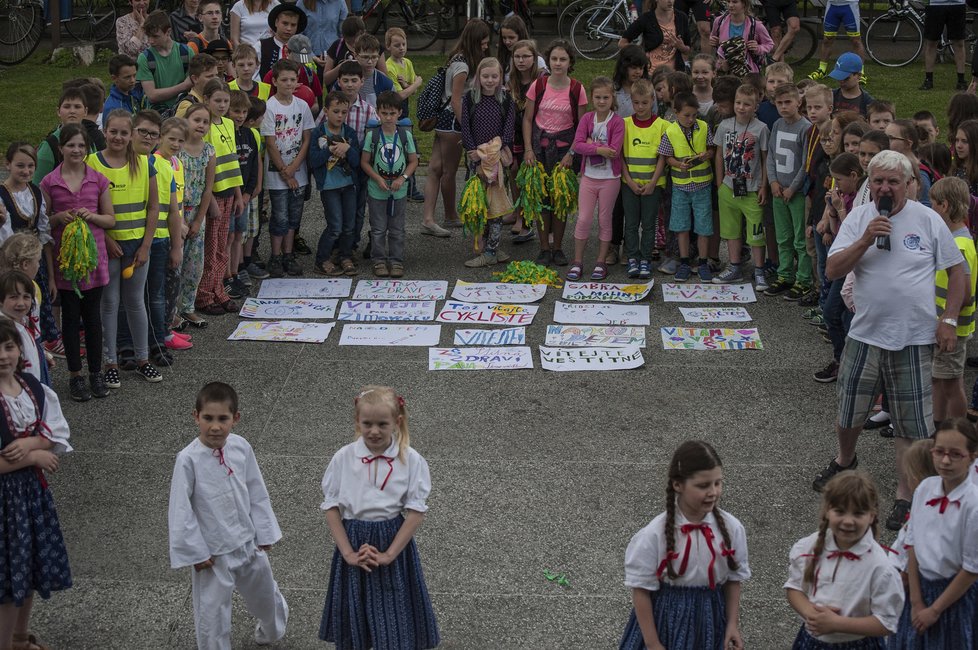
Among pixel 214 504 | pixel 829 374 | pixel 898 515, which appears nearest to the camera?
pixel 214 504

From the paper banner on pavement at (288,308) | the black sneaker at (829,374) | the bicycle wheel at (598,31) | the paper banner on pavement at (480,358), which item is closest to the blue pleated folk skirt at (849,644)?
the black sneaker at (829,374)

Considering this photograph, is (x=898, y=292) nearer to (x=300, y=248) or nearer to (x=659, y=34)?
(x=300, y=248)

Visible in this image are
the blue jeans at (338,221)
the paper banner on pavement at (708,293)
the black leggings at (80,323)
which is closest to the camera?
the black leggings at (80,323)

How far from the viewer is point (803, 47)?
16984 millimetres

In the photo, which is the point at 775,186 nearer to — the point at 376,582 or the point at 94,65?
the point at 376,582

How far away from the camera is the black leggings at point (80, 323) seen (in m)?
7.65

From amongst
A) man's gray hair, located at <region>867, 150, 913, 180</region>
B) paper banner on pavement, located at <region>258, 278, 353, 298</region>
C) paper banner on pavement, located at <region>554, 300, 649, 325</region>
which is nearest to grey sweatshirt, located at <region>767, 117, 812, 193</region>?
paper banner on pavement, located at <region>554, 300, 649, 325</region>

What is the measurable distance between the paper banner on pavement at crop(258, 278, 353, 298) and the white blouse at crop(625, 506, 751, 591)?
567 centimetres

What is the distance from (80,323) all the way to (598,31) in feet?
33.8

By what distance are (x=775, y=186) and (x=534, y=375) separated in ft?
7.97

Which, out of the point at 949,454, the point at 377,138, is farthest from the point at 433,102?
the point at 949,454

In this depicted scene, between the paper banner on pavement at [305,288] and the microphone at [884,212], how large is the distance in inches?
184

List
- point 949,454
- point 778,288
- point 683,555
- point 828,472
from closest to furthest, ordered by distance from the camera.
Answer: point 683,555 → point 949,454 → point 828,472 → point 778,288

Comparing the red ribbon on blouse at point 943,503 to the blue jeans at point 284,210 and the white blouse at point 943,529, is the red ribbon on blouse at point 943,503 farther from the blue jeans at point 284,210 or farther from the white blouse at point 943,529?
the blue jeans at point 284,210
